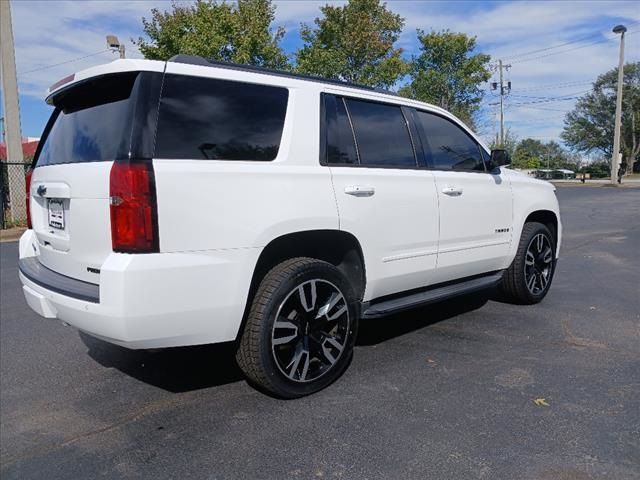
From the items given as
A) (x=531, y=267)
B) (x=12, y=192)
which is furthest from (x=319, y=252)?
(x=12, y=192)

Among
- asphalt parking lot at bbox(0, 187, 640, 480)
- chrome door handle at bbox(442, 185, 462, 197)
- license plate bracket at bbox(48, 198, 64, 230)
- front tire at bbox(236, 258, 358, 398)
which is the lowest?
asphalt parking lot at bbox(0, 187, 640, 480)

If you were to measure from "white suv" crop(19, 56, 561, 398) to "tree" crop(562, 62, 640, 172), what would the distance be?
70.4 m

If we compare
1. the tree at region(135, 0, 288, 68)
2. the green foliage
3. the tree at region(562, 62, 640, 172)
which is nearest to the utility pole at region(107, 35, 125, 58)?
the tree at region(135, 0, 288, 68)

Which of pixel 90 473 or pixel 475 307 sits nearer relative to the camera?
pixel 90 473

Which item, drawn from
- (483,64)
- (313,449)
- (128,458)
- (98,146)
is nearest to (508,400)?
(313,449)

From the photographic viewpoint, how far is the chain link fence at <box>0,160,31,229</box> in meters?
14.2

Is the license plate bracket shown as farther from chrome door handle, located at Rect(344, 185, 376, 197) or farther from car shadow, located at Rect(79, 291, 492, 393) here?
chrome door handle, located at Rect(344, 185, 376, 197)

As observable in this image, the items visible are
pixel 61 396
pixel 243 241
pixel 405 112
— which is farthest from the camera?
pixel 405 112

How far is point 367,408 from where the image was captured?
10.5 feet

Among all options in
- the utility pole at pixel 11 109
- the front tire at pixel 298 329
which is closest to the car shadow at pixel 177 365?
the front tire at pixel 298 329

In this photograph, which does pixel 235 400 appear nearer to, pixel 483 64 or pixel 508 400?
pixel 508 400

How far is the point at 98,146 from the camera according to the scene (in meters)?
3.03

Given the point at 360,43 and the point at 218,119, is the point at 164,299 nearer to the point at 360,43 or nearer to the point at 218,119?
the point at 218,119

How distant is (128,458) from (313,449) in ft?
3.04
